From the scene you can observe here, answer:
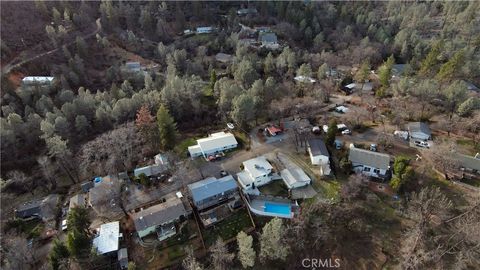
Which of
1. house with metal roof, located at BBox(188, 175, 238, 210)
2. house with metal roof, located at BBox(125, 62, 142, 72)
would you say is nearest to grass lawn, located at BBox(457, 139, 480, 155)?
house with metal roof, located at BBox(188, 175, 238, 210)

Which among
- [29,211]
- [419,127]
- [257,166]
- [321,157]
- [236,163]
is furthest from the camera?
[419,127]

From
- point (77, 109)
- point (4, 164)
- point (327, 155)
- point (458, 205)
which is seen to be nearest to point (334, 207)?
point (327, 155)

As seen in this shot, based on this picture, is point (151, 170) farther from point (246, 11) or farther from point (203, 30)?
point (246, 11)

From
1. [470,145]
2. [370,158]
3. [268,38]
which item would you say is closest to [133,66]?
[268,38]

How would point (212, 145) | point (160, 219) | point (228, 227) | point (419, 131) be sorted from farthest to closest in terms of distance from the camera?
point (419, 131) < point (212, 145) < point (228, 227) < point (160, 219)

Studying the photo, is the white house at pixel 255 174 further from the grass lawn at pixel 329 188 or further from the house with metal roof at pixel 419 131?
the house with metal roof at pixel 419 131

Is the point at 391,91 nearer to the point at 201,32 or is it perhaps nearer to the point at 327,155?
the point at 327,155
